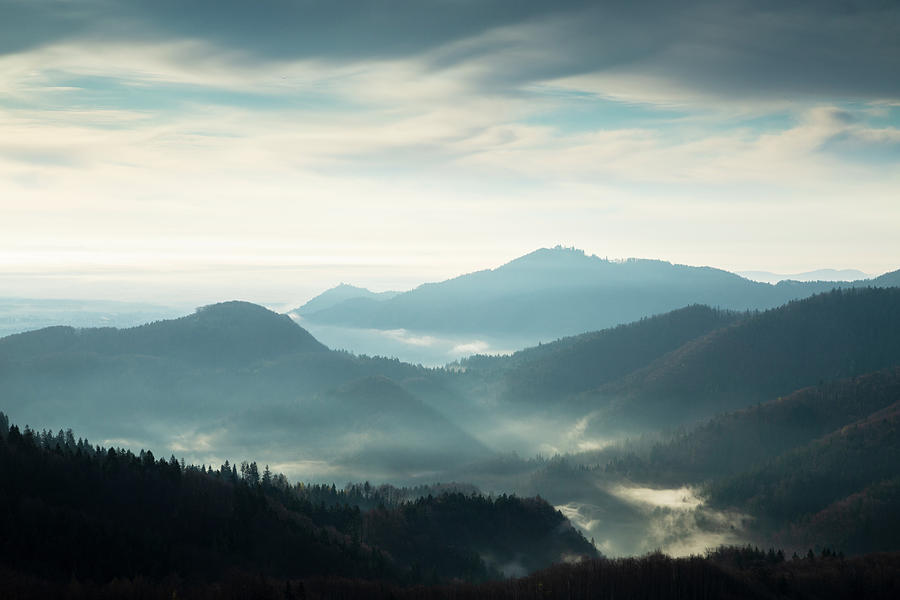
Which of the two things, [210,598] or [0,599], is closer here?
[0,599]

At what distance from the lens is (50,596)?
180 m

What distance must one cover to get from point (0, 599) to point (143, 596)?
116ft

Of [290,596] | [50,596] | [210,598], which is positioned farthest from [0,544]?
[290,596]

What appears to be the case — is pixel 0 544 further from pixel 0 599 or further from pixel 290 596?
pixel 290 596

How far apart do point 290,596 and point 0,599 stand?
70.4 metres

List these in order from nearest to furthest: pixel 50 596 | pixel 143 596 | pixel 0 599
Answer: pixel 0 599, pixel 50 596, pixel 143 596

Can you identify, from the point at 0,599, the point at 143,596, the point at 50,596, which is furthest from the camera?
the point at 143,596

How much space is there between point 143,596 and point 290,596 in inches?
1553

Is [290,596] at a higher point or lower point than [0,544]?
lower

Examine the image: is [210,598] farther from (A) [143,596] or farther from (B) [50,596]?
(B) [50,596]

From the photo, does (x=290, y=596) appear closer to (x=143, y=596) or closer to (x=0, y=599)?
(x=143, y=596)

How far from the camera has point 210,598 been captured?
198 m

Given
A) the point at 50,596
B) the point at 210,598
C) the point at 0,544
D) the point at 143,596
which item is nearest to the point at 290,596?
the point at 210,598

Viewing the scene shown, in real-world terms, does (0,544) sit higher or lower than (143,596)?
higher
